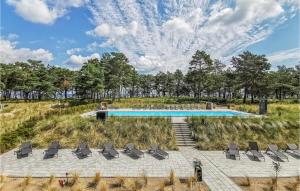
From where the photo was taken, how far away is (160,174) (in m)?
10.9

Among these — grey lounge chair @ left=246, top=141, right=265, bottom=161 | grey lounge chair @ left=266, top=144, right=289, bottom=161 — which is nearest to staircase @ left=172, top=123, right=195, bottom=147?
grey lounge chair @ left=246, top=141, right=265, bottom=161

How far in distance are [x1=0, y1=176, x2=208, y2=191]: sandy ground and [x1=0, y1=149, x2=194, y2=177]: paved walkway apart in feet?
2.10

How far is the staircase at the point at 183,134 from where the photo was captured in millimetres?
16328

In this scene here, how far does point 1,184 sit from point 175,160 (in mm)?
8060

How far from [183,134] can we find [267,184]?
786 cm

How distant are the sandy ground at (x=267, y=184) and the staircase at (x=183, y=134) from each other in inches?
242

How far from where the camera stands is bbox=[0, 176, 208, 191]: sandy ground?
919 cm

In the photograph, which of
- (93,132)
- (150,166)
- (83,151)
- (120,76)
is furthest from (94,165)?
(120,76)

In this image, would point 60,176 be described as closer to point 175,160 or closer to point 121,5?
point 175,160

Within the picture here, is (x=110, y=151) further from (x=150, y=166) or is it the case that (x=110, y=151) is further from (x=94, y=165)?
(x=150, y=166)

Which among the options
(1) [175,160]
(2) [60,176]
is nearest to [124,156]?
(1) [175,160]

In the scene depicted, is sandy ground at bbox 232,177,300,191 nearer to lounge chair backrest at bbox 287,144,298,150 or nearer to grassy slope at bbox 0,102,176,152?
lounge chair backrest at bbox 287,144,298,150

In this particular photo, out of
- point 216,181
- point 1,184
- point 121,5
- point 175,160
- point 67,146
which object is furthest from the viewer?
point 121,5

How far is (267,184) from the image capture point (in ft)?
32.3
